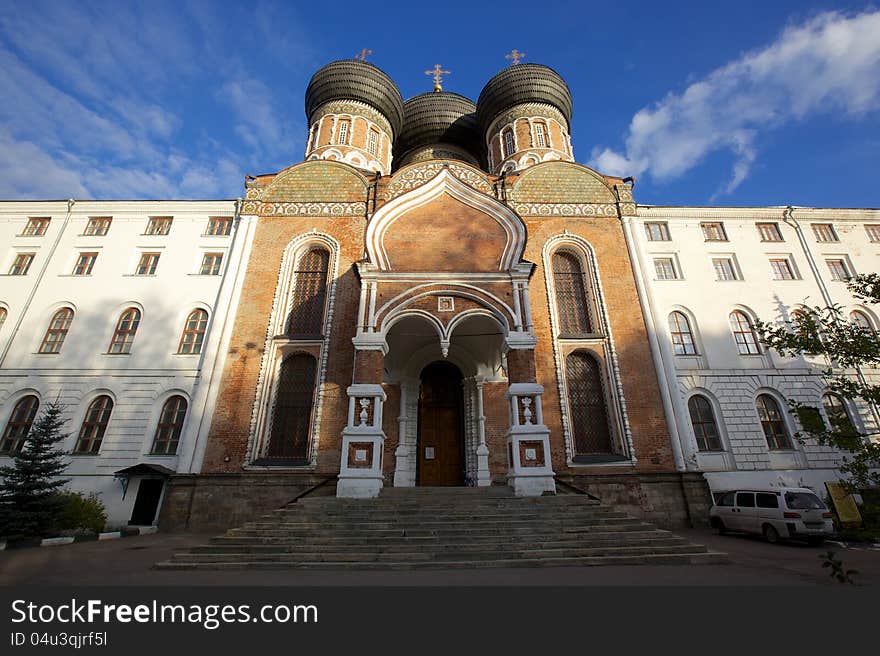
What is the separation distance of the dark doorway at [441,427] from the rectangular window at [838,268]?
1467 centimetres

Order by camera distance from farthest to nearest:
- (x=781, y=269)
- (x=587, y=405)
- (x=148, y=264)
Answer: (x=781, y=269), (x=148, y=264), (x=587, y=405)

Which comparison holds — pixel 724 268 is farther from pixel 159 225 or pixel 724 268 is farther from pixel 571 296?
pixel 159 225

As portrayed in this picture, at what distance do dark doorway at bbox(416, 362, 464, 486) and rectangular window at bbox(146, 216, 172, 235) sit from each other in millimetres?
11070

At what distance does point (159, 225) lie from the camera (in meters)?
15.4

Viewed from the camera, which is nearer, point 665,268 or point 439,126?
point 665,268

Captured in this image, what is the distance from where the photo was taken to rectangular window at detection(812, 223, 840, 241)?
16.0m

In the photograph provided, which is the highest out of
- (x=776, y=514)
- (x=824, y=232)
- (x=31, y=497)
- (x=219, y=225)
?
(x=824, y=232)

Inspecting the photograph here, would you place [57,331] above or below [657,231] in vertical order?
below

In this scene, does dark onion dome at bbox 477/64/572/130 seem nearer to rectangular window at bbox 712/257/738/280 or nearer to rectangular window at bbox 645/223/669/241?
rectangular window at bbox 645/223/669/241

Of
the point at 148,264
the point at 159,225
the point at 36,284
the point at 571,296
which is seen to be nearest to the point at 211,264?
the point at 148,264

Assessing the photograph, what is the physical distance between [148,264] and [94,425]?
18.8 feet

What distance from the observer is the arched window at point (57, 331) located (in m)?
13.3

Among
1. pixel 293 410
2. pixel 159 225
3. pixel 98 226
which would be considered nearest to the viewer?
pixel 293 410

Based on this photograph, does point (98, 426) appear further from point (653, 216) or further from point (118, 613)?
point (653, 216)
